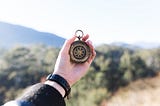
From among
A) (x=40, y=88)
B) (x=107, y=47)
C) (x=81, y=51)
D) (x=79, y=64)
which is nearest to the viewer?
(x=40, y=88)

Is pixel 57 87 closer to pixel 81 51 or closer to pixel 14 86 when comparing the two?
pixel 81 51

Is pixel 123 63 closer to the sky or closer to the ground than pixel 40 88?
closer to the ground

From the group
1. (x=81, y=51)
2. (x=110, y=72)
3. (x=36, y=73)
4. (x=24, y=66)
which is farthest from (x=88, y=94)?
(x=81, y=51)

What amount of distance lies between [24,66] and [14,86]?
2059 millimetres

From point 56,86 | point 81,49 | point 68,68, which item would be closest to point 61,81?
point 56,86

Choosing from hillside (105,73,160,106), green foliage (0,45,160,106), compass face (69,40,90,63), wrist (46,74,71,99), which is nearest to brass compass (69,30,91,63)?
compass face (69,40,90,63)

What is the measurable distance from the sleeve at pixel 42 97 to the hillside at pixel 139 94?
1343 cm

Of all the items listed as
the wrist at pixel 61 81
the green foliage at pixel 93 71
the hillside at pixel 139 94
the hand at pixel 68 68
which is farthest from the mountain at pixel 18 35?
the wrist at pixel 61 81

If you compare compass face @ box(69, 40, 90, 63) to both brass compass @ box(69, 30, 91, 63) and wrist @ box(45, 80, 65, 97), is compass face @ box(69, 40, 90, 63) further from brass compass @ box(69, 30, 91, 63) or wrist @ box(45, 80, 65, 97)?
wrist @ box(45, 80, 65, 97)

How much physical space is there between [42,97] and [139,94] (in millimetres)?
15275

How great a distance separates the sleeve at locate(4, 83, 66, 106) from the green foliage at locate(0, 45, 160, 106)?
15080mm

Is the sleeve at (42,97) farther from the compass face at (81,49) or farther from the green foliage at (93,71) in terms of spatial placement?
the green foliage at (93,71)

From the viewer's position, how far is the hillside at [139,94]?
15.0m

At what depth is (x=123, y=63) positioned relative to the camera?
768 inches
